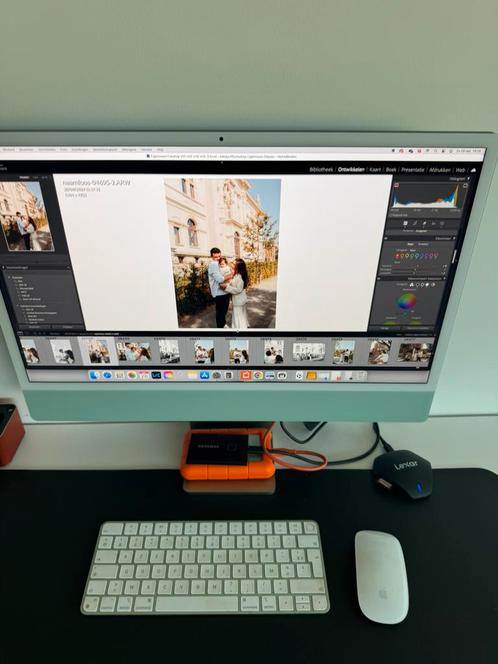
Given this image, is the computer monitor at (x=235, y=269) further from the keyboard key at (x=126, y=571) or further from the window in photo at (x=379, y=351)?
the keyboard key at (x=126, y=571)

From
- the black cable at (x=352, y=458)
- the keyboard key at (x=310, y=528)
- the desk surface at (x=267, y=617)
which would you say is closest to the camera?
the desk surface at (x=267, y=617)

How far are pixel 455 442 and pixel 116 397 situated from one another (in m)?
0.61

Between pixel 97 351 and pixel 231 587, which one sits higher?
pixel 97 351

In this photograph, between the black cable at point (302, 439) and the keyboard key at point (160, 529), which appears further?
the black cable at point (302, 439)

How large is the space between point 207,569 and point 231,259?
1.35 ft

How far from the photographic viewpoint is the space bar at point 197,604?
55cm

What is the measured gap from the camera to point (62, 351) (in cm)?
66

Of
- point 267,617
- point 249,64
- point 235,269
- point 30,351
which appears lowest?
point 267,617

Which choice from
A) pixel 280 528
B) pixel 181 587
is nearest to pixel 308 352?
pixel 280 528

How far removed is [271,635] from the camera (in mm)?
535

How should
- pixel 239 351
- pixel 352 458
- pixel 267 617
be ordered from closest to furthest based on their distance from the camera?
pixel 267 617
pixel 239 351
pixel 352 458


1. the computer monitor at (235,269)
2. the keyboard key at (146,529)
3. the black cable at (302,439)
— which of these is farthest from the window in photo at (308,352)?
the keyboard key at (146,529)

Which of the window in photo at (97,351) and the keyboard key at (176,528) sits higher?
the window in photo at (97,351)

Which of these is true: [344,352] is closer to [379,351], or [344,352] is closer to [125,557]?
[379,351]
